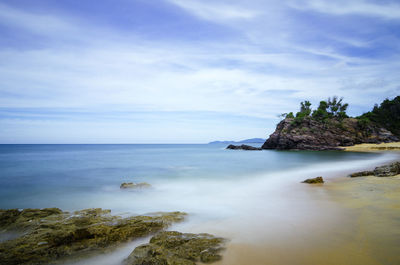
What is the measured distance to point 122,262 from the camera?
4.07 meters

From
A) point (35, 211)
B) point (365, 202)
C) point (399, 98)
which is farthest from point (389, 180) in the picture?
point (399, 98)

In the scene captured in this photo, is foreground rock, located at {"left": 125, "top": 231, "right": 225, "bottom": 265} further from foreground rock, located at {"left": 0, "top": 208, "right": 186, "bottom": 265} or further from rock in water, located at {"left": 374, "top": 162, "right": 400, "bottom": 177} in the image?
rock in water, located at {"left": 374, "top": 162, "right": 400, "bottom": 177}

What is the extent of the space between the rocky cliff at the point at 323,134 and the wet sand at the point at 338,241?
46.7 metres

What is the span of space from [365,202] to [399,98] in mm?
86023

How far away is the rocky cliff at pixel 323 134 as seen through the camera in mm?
51062

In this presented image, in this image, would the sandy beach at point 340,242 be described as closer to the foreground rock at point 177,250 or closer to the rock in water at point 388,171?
the foreground rock at point 177,250

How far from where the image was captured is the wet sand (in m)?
3.81

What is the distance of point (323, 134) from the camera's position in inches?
2083

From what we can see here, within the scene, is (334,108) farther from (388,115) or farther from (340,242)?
(340,242)

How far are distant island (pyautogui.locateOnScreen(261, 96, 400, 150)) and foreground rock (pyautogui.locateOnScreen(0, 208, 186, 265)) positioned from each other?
5012 cm

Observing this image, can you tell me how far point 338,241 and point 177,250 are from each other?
3.13 meters

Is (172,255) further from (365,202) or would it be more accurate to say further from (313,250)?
(365,202)

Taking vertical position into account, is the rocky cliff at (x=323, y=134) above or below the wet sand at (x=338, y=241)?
above

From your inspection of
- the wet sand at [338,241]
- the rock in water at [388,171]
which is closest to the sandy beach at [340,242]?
the wet sand at [338,241]
